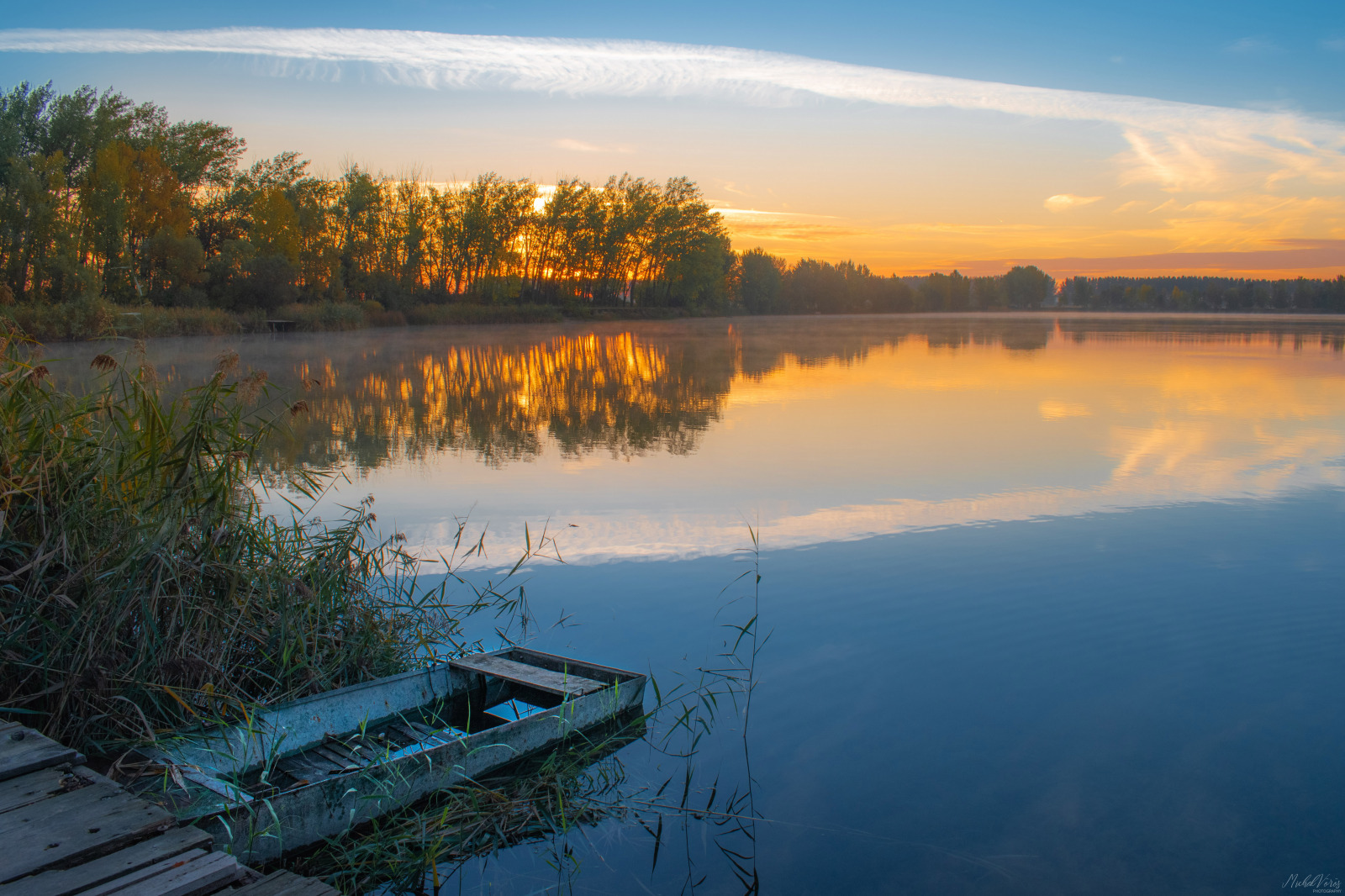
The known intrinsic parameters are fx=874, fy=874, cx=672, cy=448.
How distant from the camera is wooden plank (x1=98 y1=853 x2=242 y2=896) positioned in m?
1.94

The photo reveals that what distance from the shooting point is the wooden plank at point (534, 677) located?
377cm

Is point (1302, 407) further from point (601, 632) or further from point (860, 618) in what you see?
point (601, 632)

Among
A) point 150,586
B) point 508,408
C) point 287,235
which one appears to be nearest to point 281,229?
point 287,235

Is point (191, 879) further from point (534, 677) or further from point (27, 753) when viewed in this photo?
point (534, 677)

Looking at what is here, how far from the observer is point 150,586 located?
368cm

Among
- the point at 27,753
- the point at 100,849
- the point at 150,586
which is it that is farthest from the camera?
the point at 150,586

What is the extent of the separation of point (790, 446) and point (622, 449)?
202cm

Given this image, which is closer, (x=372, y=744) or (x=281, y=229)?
(x=372, y=744)

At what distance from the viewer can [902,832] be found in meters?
3.19

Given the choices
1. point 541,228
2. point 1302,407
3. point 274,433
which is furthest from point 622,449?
point 541,228

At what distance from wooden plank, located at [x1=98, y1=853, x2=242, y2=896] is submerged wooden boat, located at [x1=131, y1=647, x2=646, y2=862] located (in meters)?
0.62
